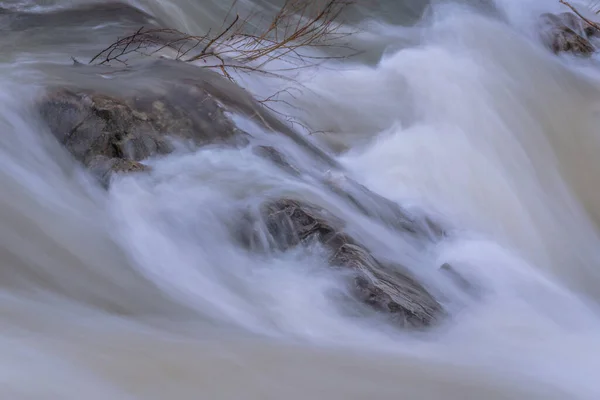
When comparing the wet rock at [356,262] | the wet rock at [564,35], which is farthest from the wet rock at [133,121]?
the wet rock at [564,35]

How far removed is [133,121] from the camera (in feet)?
11.1

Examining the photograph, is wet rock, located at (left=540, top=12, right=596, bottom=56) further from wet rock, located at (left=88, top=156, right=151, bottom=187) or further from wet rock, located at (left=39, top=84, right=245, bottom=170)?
wet rock, located at (left=88, top=156, right=151, bottom=187)

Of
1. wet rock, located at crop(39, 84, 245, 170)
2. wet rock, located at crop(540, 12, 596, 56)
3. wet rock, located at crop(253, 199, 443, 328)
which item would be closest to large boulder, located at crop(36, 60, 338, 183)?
wet rock, located at crop(39, 84, 245, 170)

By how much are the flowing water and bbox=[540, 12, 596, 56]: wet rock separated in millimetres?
1662

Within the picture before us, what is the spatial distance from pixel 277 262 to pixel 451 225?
4.43 ft

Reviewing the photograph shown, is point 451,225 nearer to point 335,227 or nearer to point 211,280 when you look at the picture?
point 335,227

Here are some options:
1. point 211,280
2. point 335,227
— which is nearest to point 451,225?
point 335,227

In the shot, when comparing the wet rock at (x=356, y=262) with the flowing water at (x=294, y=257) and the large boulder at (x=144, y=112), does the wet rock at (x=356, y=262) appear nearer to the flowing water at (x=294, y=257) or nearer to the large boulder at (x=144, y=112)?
the flowing water at (x=294, y=257)

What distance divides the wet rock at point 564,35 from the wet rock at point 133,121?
4.55 m

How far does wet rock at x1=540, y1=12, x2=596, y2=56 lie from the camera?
23.3 feet

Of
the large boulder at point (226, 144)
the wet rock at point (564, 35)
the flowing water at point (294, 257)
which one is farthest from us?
the wet rock at point (564, 35)

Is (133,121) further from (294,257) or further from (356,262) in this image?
(356,262)

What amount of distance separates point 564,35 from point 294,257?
5.22 meters

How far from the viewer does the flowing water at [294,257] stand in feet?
7.59
